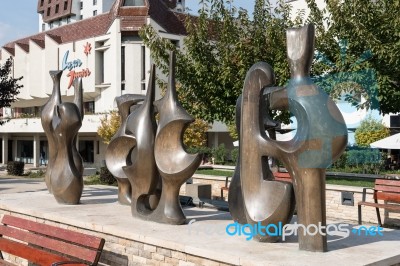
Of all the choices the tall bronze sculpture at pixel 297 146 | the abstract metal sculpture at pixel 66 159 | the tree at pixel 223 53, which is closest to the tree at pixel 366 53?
the tree at pixel 223 53

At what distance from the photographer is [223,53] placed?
14.4 meters

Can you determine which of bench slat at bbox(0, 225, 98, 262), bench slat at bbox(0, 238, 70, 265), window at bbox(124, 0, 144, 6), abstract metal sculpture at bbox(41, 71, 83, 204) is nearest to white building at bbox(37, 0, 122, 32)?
window at bbox(124, 0, 144, 6)

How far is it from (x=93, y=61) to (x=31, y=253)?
91.6 ft

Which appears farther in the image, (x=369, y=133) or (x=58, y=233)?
(x=369, y=133)

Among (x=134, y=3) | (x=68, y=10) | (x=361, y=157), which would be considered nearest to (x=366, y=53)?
(x=361, y=157)

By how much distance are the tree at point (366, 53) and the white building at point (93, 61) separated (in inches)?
692

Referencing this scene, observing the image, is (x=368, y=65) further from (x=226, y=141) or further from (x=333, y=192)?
(x=226, y=141)

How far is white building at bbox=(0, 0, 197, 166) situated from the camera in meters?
31.2

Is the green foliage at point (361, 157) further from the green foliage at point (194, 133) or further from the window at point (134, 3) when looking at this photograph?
the window at point (134, 3)

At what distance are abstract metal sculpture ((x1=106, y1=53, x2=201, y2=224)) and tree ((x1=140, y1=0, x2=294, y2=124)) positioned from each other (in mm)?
5572

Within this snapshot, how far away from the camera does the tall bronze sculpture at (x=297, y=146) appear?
568cm

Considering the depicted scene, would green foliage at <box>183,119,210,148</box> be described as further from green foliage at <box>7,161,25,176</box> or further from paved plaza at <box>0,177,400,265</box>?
paved plaza at <box>0,177,400,265</box>

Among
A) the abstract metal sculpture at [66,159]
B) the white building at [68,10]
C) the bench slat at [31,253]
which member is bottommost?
the bench slat at [31,253]

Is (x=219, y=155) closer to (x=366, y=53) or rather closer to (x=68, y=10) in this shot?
(x=366, y=53)
